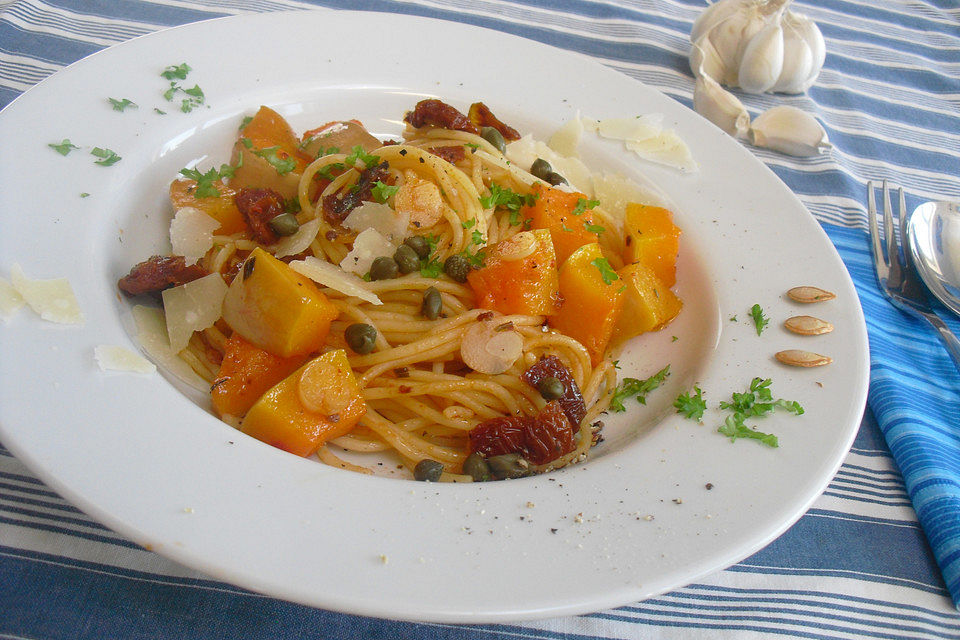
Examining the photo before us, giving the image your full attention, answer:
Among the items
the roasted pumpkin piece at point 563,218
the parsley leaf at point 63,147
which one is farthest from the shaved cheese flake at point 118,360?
the roasted pumpkin piece at point 563,218

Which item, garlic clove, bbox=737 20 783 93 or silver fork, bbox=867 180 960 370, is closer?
silver fork, bbox=867 180 960 370

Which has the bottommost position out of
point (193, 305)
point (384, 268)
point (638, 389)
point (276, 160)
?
point (638, 389)

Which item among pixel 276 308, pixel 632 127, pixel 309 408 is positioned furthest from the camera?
pixel 632 127

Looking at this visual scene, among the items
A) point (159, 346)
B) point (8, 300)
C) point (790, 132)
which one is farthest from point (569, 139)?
point (8, 300)

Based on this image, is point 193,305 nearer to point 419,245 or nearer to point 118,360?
point 118,360

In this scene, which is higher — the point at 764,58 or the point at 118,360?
the point at 764,58

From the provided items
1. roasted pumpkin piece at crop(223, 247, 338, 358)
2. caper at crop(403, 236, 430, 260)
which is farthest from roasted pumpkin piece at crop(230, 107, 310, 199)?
roasted pumpkin piece at crop(223, 247, 338, 358)

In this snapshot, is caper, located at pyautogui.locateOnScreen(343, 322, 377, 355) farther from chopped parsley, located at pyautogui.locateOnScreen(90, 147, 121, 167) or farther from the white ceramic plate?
chopped parsley, located at pyautogui.locateOnScreen(90, 147, 121, 167)
